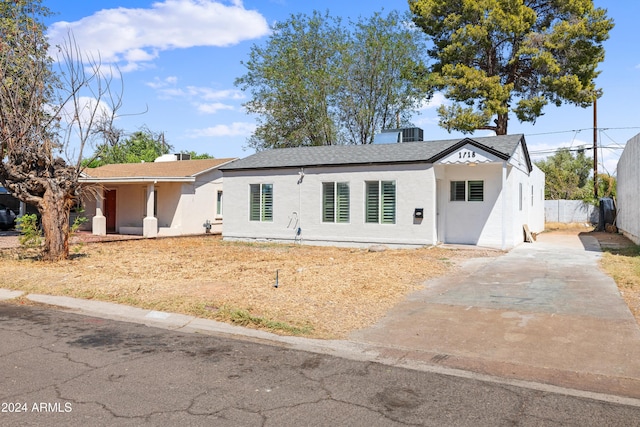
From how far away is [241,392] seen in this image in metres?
4.66

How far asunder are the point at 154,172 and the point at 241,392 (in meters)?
22.6

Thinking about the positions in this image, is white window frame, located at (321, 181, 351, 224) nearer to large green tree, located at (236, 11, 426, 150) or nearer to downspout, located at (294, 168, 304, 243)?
downspout, located at (294, 168, 304, 243)

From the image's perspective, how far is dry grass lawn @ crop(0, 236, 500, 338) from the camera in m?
7.85

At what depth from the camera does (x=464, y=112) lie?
97.9 ft

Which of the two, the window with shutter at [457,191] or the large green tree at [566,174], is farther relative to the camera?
the large green tree at [566,174]

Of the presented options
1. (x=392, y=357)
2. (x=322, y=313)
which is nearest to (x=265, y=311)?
(x=322, y=313)

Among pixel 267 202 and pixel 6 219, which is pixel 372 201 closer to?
pixel 267 202

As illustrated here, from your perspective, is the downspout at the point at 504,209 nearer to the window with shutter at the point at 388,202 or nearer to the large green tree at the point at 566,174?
the window with shutter at the point at 388,202

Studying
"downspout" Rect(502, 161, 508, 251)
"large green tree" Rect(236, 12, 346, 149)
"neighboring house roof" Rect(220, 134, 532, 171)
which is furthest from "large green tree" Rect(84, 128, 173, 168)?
"downspout" Rect(502, 161, 508, 251)

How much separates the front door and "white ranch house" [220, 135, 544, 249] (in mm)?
9844

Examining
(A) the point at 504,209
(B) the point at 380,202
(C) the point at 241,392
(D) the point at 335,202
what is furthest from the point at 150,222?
(C) the point at 241,392

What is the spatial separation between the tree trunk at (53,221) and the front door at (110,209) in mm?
14371

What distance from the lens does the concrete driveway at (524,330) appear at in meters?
5.44

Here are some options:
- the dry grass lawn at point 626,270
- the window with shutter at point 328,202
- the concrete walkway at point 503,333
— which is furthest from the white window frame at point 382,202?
the concrete walkway at point 503,333
